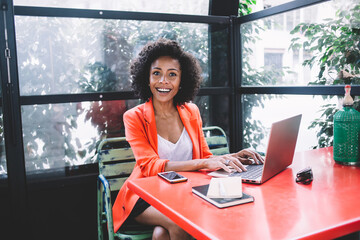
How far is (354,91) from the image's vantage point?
6.91 feet

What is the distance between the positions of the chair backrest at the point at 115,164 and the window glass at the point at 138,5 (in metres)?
1.09

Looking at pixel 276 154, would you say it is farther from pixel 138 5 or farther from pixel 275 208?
pixel 138 5

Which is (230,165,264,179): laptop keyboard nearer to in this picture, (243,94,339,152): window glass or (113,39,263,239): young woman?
(113,39,263,239): young woman

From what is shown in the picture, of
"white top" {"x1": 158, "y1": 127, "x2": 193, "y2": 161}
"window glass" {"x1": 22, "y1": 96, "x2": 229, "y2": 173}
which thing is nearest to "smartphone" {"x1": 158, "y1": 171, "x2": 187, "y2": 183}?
"white top" {"x1": 158, "y1": 127, "x2": 193, "y2": 161}

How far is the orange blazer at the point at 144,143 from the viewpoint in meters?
1.89

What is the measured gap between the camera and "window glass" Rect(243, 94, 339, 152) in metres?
2.39

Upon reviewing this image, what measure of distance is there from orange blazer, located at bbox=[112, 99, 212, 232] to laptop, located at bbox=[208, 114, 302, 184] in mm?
446

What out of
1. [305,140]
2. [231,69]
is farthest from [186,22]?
[305,140]

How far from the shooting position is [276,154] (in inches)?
57.2

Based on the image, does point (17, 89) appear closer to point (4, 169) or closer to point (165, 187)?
point (4, 169)

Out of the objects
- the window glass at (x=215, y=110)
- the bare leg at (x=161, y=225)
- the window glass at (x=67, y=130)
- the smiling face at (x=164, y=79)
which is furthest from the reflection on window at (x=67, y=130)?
the bare leg at (x=161, y=225)

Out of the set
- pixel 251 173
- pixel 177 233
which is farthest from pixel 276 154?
pixel 177 233

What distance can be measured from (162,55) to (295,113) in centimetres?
108

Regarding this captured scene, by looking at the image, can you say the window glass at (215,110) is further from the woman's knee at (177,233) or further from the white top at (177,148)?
the woman's knee at (177,233)
